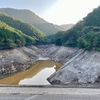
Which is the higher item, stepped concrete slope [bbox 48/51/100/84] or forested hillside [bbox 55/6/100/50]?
forested hillside [bbox 55/6/100/50]

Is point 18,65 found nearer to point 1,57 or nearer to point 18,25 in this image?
point 1,57

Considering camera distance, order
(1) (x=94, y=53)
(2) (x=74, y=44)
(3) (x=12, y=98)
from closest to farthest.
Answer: (3) (x=12, y=98), (1) (x=94, y=53), (2) (x=74, y=44)

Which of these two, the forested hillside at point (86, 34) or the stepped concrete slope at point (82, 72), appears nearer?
the stepped concrete slope at point (82, 72)

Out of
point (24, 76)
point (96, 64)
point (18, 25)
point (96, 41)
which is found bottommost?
point (24, 76)

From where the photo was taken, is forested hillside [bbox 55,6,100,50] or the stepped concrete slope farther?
forested hillside [bbox 55,6,100,50]

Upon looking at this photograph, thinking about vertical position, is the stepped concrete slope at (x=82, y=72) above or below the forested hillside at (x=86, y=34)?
below

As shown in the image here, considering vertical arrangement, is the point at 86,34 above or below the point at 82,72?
above

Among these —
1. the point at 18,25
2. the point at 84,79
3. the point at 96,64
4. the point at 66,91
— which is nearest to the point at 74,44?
the point at 96,64

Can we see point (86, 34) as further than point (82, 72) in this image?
Yes
